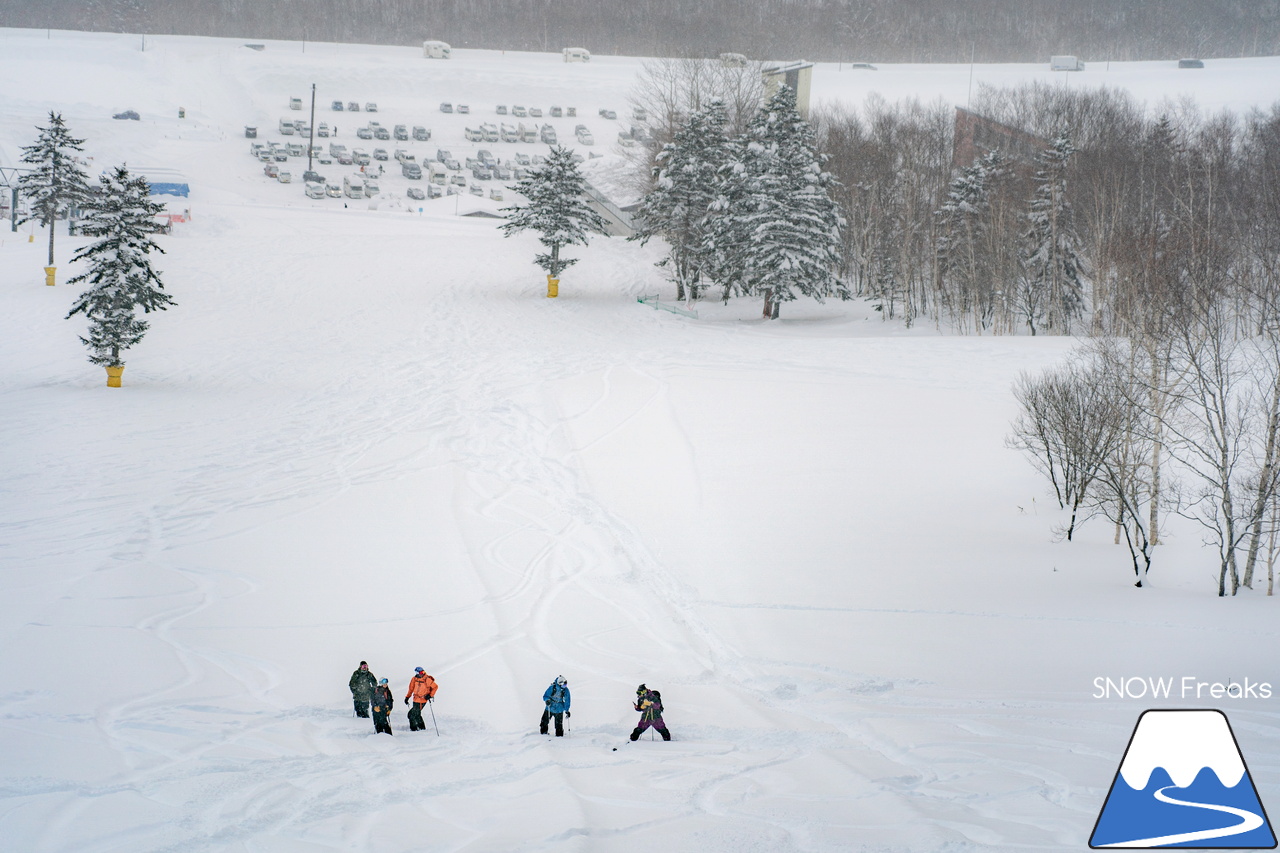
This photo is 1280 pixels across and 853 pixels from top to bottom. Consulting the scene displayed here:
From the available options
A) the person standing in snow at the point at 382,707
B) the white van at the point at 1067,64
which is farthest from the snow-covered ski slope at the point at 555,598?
the white van at the point at 1067,64

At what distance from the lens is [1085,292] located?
1471 inches

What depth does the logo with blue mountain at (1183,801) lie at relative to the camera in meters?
6.66

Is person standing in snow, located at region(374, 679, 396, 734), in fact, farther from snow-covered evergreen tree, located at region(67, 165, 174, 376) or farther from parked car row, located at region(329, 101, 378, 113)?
parked car row, located at region(329, 101, 378, 113)

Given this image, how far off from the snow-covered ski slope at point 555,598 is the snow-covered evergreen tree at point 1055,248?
6335 mm

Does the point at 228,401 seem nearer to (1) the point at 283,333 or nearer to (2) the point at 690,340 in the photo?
(1) the point at 283,333

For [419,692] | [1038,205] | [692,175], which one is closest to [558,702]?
[419,692]

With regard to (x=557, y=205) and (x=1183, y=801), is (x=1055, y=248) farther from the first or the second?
(x=1183, y=801)

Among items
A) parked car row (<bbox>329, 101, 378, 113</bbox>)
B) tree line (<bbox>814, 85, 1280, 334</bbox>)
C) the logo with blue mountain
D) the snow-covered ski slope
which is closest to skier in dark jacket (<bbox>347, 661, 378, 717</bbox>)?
the snow-covered ski slope

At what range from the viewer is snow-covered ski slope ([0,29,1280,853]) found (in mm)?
7902

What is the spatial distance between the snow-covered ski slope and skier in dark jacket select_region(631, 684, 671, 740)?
227 mm

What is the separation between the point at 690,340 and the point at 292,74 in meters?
79.1

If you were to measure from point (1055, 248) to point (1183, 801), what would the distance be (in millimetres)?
29974

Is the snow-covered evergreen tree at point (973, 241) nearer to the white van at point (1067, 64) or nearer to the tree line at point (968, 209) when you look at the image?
the tree line at point (968, 209)

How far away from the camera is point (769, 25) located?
11850cm
